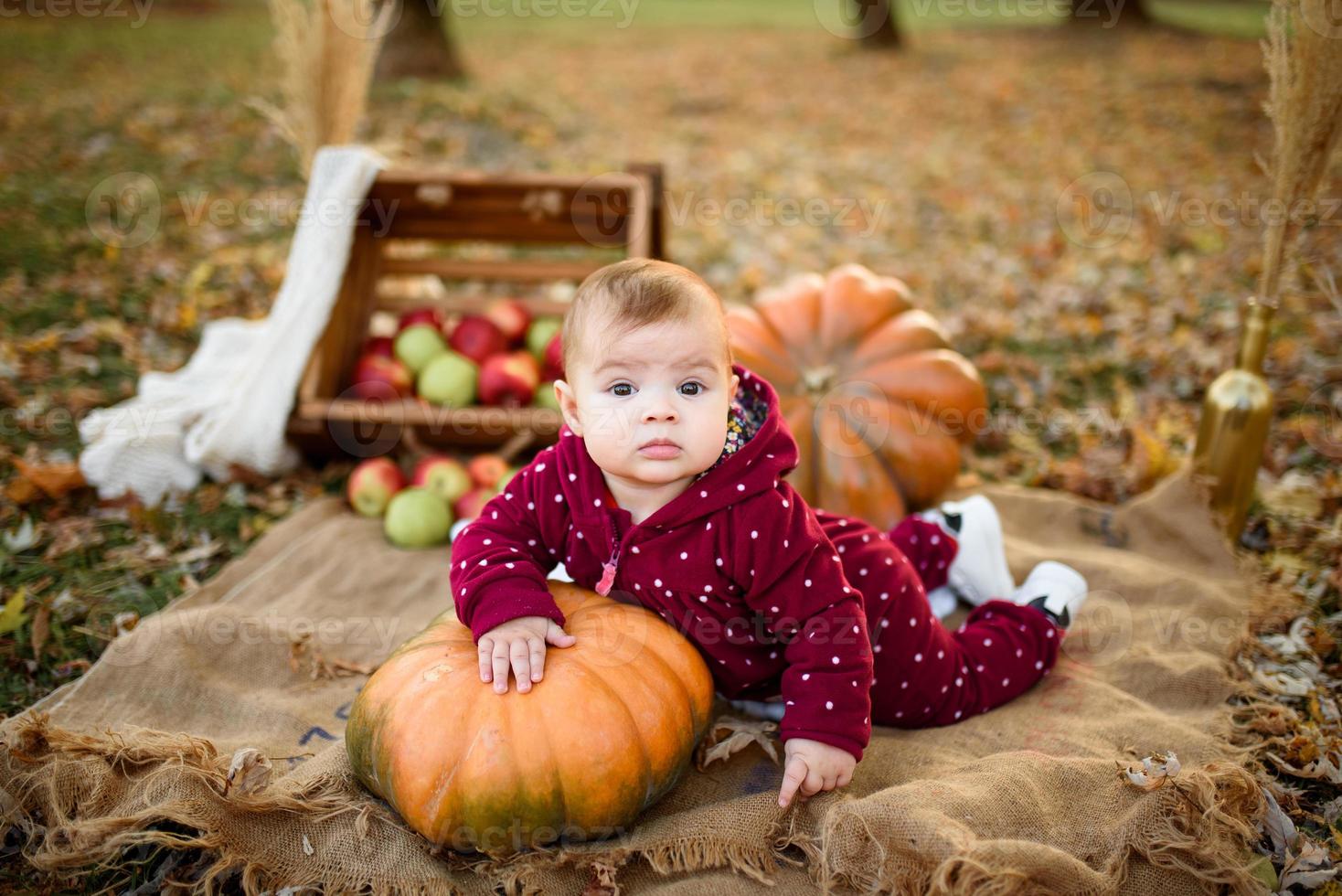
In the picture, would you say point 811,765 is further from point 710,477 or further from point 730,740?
point 710,477

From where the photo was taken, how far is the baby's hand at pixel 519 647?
215 centimetres

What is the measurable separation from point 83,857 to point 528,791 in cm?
105

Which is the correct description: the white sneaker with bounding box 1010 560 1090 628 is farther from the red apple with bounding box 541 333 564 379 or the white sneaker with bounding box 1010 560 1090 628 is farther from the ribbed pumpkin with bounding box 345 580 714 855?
the red apple with bounding box 541 333 564 379

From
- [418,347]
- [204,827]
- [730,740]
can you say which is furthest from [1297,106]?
[204,827]

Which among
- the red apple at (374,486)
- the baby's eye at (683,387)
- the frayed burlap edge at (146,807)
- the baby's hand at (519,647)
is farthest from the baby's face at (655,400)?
the red apple at (374,486)

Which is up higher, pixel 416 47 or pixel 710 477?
pixel 416 47

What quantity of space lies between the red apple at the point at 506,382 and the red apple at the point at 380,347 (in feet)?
1.99

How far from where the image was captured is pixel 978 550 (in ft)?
10.4

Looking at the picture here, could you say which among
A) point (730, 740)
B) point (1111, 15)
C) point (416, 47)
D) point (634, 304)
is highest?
point (1111, 15)

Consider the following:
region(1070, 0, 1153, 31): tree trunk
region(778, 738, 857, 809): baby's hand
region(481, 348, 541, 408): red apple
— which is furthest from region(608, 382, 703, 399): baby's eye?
region(1070, 0, 1153, 31): tree trunk

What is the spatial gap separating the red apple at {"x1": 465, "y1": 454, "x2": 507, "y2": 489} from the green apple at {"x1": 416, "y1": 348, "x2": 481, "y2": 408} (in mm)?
458

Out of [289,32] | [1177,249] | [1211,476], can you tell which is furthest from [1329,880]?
[1177,249]

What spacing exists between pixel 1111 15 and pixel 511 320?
516 inches

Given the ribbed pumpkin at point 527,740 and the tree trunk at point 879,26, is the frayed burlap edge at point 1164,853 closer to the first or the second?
the ribbed pumpkin at point 527,740
